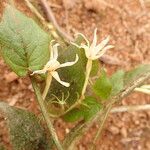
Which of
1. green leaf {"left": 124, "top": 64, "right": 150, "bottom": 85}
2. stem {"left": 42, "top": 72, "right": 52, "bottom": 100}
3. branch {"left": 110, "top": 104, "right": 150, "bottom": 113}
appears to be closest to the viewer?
stem {"left": 42, "top": 72, "right": 52, "bottom": 100}

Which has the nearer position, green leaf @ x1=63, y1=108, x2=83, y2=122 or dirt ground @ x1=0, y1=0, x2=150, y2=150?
green leaf @ x1=63, y1=108, x2=83, y2=122

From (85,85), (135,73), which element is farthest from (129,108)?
(85,85)

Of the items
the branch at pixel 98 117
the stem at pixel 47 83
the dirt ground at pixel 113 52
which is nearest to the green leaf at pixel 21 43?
the stem at pixel 47 83

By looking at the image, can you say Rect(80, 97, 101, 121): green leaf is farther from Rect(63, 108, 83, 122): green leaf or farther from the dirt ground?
the dirt ground

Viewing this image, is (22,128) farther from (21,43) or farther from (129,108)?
(129,108)

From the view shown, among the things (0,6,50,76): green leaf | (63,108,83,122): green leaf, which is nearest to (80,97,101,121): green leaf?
(63,108,83,122): green leaf

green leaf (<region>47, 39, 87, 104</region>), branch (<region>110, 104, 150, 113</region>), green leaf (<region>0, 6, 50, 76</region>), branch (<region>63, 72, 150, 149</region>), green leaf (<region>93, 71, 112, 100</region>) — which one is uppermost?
green leaf (<region>0, 6, 50, 76</region>)

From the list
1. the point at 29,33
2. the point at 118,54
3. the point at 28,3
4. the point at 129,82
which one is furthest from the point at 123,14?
the point at 29,33
